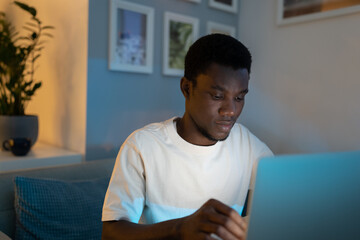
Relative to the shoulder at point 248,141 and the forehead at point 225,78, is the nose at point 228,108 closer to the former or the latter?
the forehead at point 225,78

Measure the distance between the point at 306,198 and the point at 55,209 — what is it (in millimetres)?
1137

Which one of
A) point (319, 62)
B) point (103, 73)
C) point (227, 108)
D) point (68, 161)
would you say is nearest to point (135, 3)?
point (103, 73)

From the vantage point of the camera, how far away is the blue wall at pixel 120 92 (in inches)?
70.2

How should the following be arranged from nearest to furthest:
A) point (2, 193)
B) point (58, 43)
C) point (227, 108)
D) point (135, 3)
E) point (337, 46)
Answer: point (227, 108), point (2, 193), point (337, 46), point (135, 3), point (58, 43)

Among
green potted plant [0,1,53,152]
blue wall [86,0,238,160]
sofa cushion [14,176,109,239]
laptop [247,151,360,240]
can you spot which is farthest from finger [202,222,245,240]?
green potted plant [0,1,53,152]

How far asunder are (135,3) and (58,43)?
21.5 inches

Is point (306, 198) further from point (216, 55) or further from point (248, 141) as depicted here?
point (248, 141)

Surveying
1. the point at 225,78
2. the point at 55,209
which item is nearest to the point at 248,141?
the point at 225,78

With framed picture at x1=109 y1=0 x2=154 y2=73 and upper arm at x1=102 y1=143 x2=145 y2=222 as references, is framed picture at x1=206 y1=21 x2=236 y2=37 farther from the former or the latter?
upper arm at x1=102 y1=143 x2=145 y2=222

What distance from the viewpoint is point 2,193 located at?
1365 millimetres

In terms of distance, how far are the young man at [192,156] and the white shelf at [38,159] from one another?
0.91m

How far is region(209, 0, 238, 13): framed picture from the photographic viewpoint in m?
2.20

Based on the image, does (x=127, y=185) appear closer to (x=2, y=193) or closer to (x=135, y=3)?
(x=2, y=193)

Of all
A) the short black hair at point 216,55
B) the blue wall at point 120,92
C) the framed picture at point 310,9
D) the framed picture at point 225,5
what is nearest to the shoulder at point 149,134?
the short black hair at point 216,55
